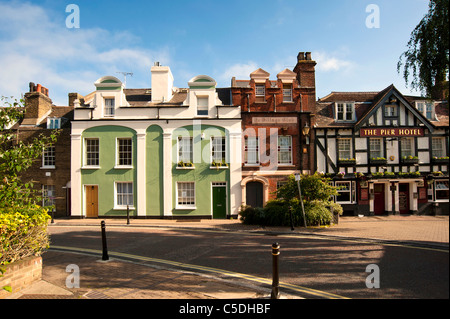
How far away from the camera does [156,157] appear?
1725 cm

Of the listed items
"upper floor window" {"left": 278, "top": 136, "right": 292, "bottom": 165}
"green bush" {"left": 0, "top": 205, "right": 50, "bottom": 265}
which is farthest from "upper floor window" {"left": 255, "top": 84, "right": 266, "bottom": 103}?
"green bush" {"left": 0, "top": 205, "right": 50, "bottom": 265}

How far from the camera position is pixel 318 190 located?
1311 cm

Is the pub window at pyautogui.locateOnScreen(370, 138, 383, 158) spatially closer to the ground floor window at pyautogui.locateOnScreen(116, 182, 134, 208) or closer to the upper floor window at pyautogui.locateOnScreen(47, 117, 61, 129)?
the ground floor window at pyautogui.locateOnScreen(116, 182, 134, 208)

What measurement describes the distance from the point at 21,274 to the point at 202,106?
46.9 ft

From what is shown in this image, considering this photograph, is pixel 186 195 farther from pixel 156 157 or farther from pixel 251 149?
pixel 251 149

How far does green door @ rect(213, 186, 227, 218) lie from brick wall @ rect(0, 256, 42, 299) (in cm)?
1210

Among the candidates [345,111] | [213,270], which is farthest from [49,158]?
[345,111]

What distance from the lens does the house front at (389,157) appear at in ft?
58.0

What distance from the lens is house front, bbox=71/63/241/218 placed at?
56.0ft

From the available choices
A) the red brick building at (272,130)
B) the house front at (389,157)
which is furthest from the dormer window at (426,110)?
the red brick building at (272,130)

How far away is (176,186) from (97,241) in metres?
7.51

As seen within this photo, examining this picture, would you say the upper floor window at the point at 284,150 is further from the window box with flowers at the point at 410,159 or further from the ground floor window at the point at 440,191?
the ground floor window at the point at 440,191
